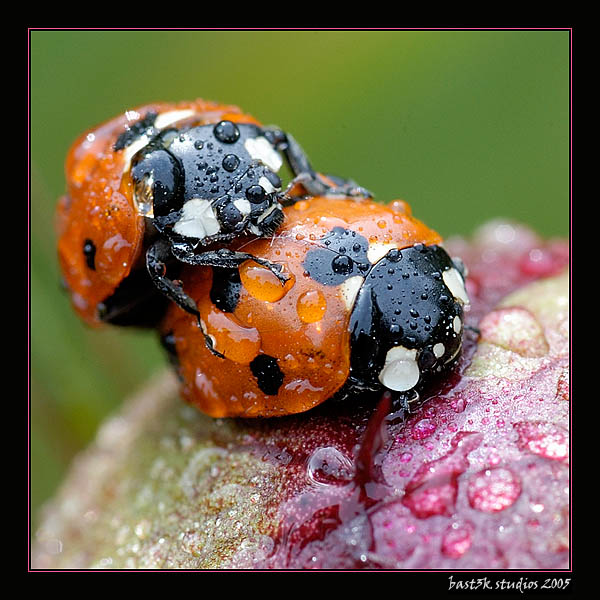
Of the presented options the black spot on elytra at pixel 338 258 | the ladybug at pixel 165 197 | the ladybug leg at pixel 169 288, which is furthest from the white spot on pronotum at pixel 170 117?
the black spot on elytra at pixel 338 258

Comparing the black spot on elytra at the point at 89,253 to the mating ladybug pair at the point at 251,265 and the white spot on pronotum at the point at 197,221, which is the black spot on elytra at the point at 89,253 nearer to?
the mating ladybug pair at the point at 251,265

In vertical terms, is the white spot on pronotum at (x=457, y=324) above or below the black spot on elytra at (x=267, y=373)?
above

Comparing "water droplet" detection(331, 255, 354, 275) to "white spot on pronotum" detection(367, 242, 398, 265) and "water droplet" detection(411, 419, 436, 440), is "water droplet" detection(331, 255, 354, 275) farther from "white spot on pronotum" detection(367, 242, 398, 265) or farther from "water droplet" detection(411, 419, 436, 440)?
"water droplet" detection(411, 419, 436, 440)

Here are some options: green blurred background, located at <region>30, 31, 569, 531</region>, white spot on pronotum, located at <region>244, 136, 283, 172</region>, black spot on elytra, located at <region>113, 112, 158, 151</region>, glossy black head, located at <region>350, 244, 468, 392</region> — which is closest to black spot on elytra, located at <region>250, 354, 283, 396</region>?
glossy black head, located at <region>350, 244, 468, 392</region>

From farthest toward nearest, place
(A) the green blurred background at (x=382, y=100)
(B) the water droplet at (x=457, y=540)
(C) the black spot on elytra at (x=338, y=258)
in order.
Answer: (A) the green blurred background at (x=382, y=100), (C) the black spot on elytra at (x=338, y=258), (B) the water droplet at (x=457, y=540)

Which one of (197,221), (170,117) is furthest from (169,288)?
(170,117)

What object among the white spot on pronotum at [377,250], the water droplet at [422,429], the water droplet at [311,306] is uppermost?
the white spot on pronotum at [377,250]

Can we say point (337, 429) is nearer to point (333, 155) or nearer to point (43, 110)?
point (333, 155)
